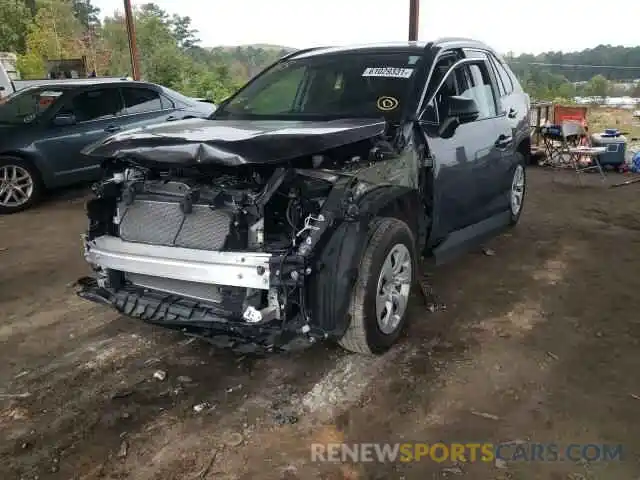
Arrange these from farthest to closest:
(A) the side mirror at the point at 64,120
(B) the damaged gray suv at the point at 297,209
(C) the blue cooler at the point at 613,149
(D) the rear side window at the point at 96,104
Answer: (C) the blue cooler at the point at 613,149
(D) the rear side window at the point at 96,104
(A) the side mirror at the point at 64,120
(B) the damaged gray suv at the point at 297,209

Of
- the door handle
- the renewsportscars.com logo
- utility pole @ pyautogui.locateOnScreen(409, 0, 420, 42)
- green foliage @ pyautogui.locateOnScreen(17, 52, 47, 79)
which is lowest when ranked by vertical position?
the renewsportscars.com logo

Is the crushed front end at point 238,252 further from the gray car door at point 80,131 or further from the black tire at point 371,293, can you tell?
the gray car door at point 80,131

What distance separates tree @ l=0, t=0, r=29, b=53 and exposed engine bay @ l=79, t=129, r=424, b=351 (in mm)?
25720

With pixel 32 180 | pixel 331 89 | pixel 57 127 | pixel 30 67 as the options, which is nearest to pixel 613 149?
pixel 331 89

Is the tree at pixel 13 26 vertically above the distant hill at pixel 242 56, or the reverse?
the tree at pixel 13 26

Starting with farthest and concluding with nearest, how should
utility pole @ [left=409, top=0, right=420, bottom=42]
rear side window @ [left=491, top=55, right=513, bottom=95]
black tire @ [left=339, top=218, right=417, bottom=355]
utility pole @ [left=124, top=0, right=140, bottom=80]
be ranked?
utility pole @ [left=124, top=0, right=140, bottom=80], utility pole @ [left=409, top=0, right=420, bottom=42], rear side window @ [left=491, top=55, right=513, bottom=95], black tire @ [left=339, top=218, right=417, bottom=355]

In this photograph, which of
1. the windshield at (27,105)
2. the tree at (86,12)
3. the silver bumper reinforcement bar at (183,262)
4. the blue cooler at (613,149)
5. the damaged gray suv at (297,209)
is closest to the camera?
the silver bumper reinforcement bar at (183,262)

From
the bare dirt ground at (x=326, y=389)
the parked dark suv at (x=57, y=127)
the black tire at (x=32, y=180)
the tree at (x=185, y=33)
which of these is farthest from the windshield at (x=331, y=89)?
the tree at (x=185, y=33)

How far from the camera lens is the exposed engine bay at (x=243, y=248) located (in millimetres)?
2799

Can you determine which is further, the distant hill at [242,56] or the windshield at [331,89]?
the distant hill at [242,56]

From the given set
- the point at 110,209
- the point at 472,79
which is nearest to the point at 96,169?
the point at 110,209

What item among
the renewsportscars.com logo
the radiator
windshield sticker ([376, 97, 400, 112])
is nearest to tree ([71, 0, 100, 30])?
windshield sticker ([376, 97, 400, 112])

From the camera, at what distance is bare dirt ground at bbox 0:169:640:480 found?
2537 millimetres

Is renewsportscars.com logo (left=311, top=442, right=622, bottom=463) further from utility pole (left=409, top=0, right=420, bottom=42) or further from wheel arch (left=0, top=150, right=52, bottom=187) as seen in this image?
utility pole (left=409, top=0, right=420, bottom=42)
